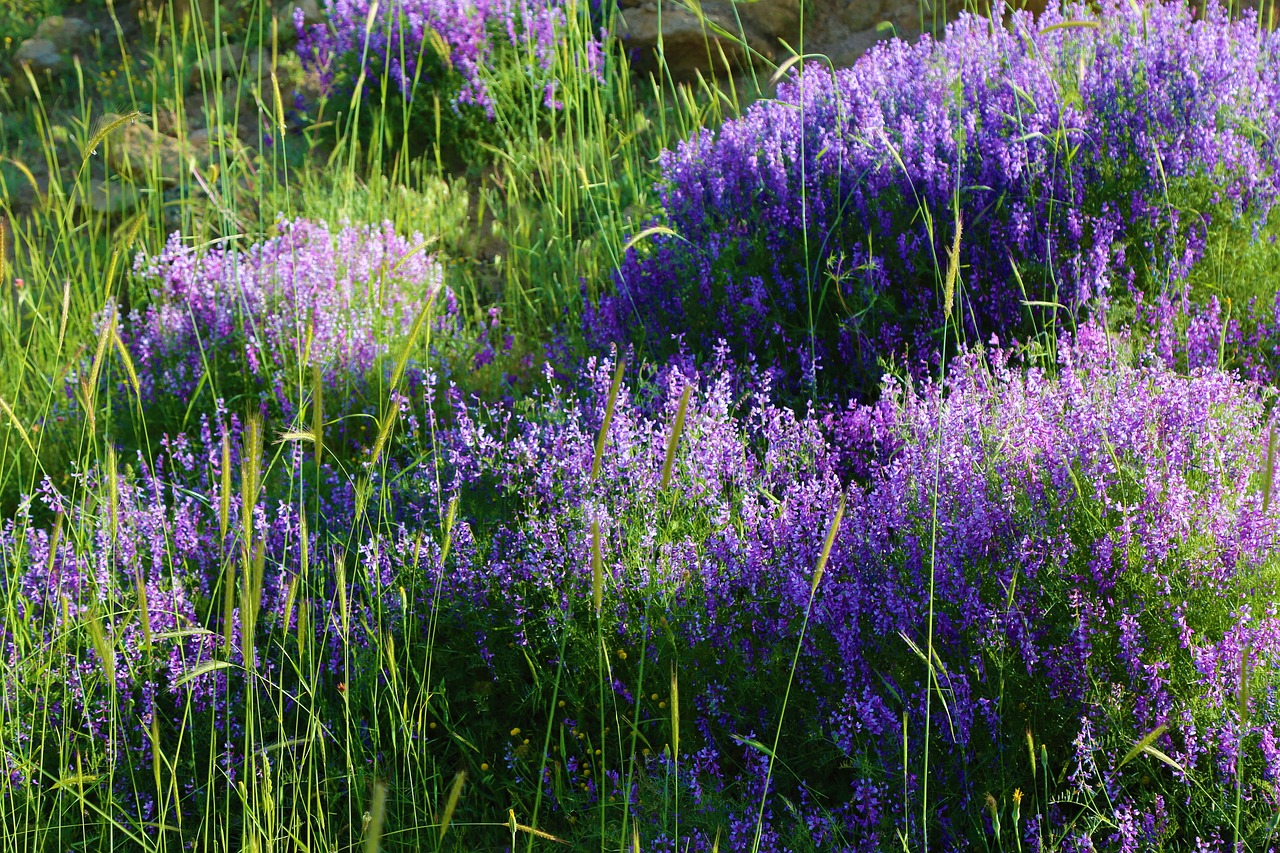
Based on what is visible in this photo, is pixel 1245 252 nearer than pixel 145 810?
No

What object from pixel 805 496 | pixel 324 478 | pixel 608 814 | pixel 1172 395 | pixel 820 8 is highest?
pixel 820 8

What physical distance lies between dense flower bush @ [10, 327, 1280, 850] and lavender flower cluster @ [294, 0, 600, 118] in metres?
2.72

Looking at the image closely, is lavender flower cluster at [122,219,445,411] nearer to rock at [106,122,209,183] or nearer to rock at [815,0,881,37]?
rock at [106,122,209,183]

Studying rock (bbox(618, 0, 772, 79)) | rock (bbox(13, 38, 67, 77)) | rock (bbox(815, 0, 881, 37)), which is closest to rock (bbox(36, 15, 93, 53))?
rock (bbox(13, 38, 67, 77))

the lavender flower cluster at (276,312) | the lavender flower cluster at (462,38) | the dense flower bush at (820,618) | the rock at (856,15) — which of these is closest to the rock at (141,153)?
the lavender flower cluster at (462,38)

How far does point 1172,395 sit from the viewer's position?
6.84ft

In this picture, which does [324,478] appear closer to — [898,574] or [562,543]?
[562,543]

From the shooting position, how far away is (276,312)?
350 cm

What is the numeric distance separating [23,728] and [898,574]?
5.42 ft

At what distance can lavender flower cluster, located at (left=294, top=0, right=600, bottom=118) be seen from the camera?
4.80m

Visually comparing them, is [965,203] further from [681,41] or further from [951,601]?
[681,41]

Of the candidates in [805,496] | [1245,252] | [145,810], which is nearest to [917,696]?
[805,496]

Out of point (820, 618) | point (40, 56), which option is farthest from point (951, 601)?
point (40, 56)

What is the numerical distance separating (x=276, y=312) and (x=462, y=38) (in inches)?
75.6
